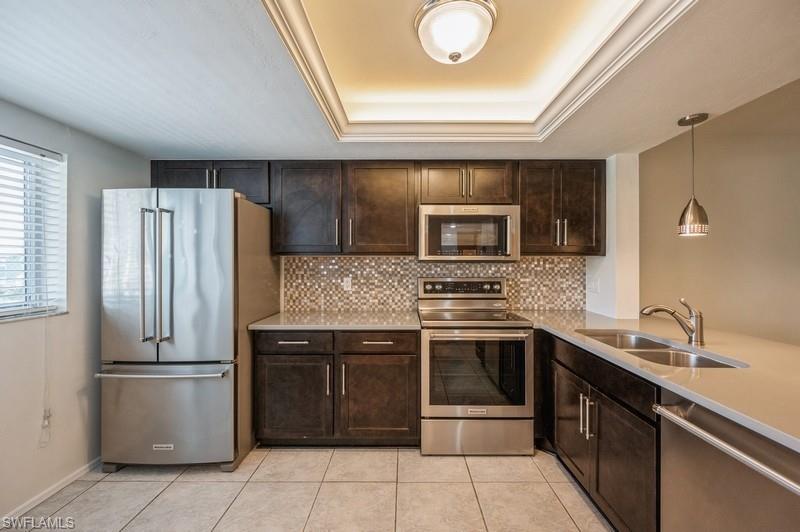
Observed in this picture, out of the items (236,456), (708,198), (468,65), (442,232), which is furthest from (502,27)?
(236,456)

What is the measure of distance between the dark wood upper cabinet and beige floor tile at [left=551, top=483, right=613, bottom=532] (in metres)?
1.64

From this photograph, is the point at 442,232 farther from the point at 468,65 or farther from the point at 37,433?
the point at 37,433

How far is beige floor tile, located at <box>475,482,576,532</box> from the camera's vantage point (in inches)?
71.0

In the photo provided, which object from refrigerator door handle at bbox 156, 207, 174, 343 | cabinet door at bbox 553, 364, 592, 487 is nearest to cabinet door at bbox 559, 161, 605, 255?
cabinet door at bbox 553, 364, 592, 487

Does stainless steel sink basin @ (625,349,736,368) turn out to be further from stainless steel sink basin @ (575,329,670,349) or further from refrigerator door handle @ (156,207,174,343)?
refrigerator door handle @ (156,207,174,343)

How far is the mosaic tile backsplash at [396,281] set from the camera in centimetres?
317

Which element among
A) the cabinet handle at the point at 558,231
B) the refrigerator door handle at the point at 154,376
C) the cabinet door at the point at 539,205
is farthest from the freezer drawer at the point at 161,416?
the cabinet handle at the point at 558,231

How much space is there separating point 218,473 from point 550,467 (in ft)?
6.97

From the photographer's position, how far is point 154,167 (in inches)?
113

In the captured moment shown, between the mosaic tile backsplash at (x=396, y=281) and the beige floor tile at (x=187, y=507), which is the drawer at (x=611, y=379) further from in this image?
the beige floor tile at (x=187, y=507)

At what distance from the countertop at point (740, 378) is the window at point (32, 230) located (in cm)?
304

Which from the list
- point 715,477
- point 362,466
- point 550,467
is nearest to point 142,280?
point 362,466

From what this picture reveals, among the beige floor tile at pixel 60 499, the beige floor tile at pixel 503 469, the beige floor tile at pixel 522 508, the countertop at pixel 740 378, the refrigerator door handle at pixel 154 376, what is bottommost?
the beige floor tile at pixel 503 469

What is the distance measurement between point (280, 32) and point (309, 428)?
93.0 inches
